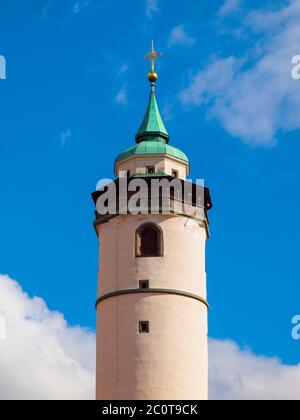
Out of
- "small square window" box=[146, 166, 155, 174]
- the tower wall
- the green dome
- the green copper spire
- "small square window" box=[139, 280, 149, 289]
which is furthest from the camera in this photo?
the green copper spire

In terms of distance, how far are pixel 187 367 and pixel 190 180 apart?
977 centimetres

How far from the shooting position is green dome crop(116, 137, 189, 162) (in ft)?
205

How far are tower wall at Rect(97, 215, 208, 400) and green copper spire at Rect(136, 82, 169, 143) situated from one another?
17.5 feet

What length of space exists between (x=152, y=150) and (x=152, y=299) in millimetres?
8111

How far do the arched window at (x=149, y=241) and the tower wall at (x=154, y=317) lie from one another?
0.78 ft

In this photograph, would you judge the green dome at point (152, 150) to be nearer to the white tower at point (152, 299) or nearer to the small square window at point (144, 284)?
the white tower at point (152, 299)

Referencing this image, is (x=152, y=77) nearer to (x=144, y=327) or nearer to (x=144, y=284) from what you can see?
(x=144, y=284)

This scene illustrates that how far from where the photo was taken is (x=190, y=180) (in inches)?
2462

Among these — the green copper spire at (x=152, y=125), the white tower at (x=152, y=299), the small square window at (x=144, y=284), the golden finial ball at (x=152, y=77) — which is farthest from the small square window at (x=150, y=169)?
the small square window at (x=144, y=284)

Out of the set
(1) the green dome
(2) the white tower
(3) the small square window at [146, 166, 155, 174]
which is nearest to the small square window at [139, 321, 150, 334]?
(2) the white tower

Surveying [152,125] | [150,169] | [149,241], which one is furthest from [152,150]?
[149,241]

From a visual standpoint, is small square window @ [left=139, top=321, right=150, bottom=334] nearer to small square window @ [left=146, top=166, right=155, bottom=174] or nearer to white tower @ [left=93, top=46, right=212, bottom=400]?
white tower @ [left=93, top=46, right=212, bottom=400]
